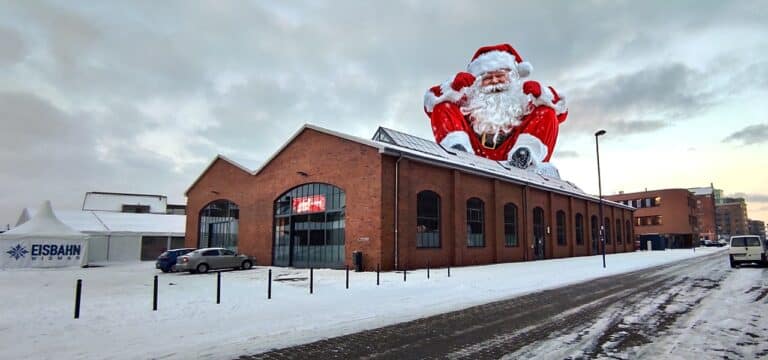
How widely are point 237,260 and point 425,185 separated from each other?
11490mm

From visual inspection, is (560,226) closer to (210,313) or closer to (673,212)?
(210,313)

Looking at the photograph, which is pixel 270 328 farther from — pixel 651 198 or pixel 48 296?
pixel 651 198

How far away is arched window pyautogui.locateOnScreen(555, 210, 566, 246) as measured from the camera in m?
39.5

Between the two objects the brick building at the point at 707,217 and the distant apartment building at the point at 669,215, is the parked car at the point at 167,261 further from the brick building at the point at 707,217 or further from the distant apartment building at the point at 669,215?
the brick building at the point at 707,217

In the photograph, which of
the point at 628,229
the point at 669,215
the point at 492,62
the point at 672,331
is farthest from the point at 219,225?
the point at 669,215

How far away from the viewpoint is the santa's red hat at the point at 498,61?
54.0 metres

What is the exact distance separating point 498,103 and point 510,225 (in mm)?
25234

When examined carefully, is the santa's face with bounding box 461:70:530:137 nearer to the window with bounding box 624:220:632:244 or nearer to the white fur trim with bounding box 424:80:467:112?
the white fur trim with bounding box 424:80:467:112

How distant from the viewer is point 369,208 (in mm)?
23156

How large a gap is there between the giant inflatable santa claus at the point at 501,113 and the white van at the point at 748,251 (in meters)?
28.6

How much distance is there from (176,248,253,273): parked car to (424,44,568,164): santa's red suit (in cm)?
3216

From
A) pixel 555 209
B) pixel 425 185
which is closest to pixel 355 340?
pixel 425 185

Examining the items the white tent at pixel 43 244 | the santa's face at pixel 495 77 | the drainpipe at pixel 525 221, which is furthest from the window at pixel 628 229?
the white tent at pixel 43 244

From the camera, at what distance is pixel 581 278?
19312 millimetres
